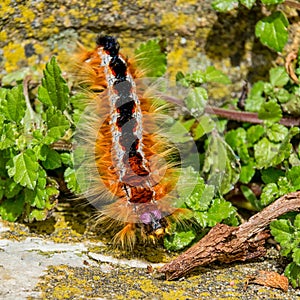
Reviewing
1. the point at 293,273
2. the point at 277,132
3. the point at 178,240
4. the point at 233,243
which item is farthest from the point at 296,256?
the point at 277,132

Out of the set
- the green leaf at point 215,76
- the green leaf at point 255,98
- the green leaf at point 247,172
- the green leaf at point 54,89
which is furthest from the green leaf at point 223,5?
the green leaf at point 54,89

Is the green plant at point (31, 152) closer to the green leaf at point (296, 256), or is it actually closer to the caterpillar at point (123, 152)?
the caterpillar at point (123, 152)

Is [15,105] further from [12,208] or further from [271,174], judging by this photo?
[271,174]

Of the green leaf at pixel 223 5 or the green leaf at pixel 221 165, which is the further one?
the green leaf at pixel 223 5

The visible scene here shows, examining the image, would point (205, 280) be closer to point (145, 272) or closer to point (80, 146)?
point (145, 272)

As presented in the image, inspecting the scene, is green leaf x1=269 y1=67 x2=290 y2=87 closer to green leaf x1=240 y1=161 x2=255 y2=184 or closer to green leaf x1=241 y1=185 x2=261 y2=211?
green leaf x1=240 y1=161 x2=255 y2=184

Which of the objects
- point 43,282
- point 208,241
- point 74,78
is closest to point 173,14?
point 74,78
